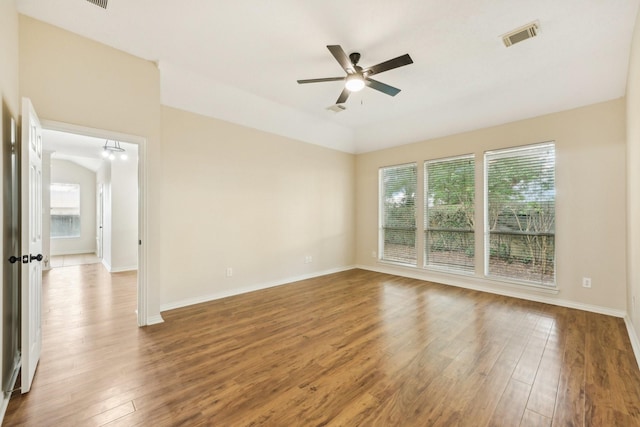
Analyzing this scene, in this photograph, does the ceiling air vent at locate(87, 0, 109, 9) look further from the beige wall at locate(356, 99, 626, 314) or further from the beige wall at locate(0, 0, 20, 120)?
the beige wall at locate(356, 99, 626, 314)

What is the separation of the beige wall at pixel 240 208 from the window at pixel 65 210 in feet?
26.4

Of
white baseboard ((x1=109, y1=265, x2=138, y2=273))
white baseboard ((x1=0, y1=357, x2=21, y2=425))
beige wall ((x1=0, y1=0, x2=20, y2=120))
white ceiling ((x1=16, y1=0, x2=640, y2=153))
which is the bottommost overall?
white baseboard ((x1=109, y1=265, x2=138, y2=273))

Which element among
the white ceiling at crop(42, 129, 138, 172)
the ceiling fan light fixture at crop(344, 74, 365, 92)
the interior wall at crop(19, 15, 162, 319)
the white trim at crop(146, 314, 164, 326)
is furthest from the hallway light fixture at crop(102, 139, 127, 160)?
the ceiling fan light fixture at crop(344, 74, 365, 92)

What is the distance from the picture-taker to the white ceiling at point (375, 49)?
2.49 meters

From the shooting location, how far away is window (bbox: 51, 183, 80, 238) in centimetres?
880

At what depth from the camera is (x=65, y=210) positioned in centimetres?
897

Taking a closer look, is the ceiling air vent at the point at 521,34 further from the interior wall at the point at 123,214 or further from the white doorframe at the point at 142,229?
the interior wall at the point at 123,214

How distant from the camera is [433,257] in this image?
5.31m

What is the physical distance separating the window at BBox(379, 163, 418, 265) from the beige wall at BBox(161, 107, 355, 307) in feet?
3.33

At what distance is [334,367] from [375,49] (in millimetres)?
3291

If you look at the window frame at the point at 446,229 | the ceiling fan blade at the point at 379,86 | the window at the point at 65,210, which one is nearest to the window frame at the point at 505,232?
the window frame at the point at 446,229

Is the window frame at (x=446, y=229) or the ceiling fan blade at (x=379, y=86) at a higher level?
the ceiling fan blade at (x=379, y=86)

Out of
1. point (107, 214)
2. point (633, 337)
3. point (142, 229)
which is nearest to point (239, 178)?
point (142, 229)

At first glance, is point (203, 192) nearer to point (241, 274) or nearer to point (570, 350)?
point (241, 274)
